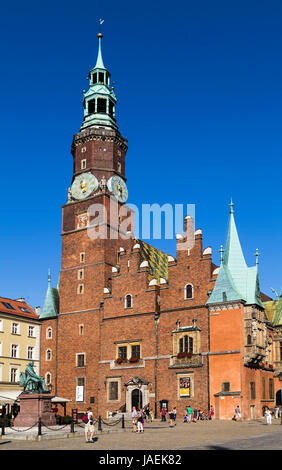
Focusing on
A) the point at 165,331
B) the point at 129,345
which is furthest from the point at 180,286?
the point at 129,345

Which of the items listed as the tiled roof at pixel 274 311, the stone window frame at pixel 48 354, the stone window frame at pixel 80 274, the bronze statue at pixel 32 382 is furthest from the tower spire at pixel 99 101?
the bronze statue at pixel 32 382

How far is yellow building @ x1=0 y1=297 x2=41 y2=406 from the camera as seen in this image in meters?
54.7

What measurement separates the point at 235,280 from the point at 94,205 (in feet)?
56.9

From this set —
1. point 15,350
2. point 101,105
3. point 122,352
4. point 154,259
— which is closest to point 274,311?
point 154,259

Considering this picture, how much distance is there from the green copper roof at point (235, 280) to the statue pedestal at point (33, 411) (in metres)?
17.9

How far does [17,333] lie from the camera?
5744 centimetres

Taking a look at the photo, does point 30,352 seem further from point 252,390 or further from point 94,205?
point 252,390

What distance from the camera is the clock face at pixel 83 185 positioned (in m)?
57.6

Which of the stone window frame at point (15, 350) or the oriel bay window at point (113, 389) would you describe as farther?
the stone window frame at point (15, 350)

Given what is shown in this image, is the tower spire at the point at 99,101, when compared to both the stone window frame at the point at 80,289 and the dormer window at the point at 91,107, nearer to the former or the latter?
the dormer window at the point at 91,107

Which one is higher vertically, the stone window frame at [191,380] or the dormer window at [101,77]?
the dormer window at [101,77]

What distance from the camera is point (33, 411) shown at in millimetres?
31906
